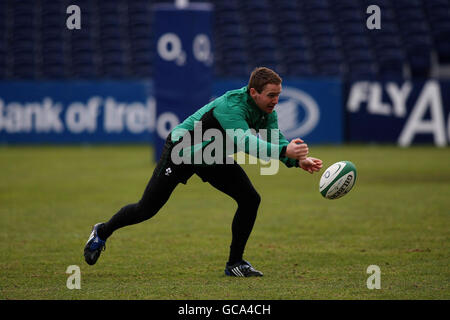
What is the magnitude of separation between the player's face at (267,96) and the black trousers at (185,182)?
29.6 inches

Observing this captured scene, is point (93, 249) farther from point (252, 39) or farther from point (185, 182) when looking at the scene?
point (252, 39)

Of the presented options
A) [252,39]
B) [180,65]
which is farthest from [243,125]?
[252,39]

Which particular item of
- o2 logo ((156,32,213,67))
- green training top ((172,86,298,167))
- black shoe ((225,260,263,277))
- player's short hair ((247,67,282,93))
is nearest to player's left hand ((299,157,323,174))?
green training top ((172,86,298,167))

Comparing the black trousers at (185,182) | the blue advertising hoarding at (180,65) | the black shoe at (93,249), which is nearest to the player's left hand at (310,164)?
the black trousers at (185,182)

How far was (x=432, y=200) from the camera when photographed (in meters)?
12.7

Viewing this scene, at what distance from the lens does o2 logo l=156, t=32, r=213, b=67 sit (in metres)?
18.7

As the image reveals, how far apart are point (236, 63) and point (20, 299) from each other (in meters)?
22.2

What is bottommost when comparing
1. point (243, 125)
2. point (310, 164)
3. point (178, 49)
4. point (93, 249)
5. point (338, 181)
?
point (93, 249)

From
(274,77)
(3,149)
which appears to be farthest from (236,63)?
(274,77)

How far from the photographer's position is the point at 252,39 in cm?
2856

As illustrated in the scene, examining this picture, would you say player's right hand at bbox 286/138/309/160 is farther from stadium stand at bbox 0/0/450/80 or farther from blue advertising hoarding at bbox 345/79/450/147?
stadium stand at bbox 0/0/450/80

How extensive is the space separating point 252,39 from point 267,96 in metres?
22.3

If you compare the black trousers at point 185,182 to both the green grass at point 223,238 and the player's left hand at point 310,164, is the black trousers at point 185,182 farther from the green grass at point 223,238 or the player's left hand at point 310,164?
the player's left hand at point 310,164
